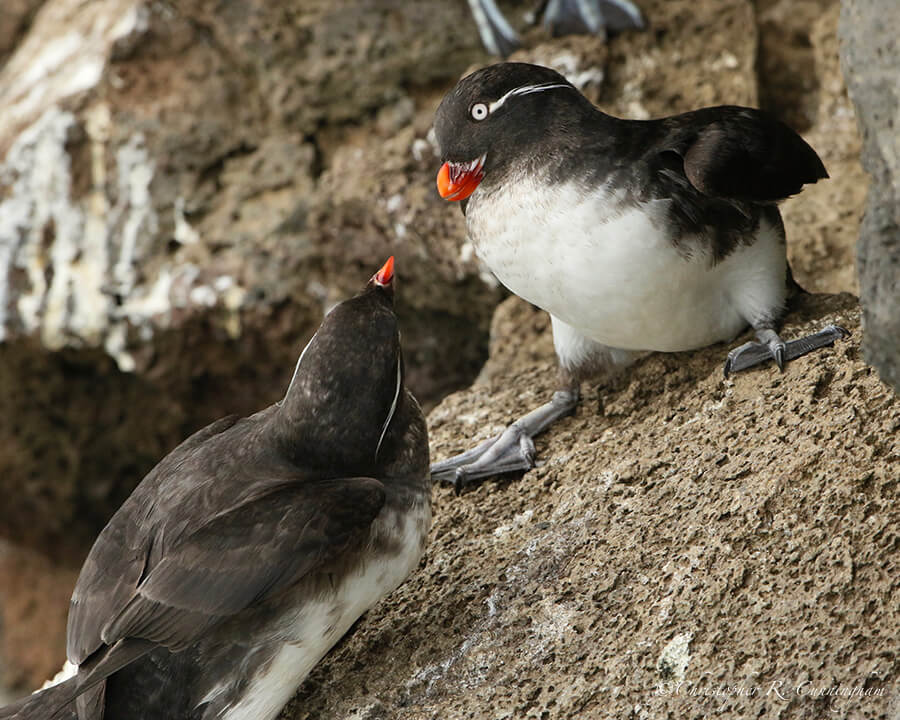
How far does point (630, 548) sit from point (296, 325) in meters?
3.41

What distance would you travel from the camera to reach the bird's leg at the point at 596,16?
5711 millimetres

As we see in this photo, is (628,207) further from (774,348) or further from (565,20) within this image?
(565,20)

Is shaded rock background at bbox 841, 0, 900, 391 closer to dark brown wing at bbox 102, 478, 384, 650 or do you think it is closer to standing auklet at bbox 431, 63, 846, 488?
standing auklet at bbox 431, 63, 846, 488

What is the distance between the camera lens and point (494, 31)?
232 inches

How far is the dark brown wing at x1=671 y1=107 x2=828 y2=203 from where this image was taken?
348 centimetres

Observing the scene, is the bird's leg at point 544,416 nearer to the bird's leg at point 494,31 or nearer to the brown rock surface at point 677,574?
the brown rock surface at point 677,574

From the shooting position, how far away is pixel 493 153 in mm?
3727

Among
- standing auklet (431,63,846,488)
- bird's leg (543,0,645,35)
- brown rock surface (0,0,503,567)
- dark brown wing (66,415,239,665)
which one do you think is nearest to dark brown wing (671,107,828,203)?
standing auklet (431,63,846,488)

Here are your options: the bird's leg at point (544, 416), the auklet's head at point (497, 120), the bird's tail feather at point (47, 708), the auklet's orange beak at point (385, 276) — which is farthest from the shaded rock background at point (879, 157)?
the bird's tail feather at point (47, 708)

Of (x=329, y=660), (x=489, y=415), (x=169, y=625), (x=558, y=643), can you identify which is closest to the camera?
(x=169, y=625)

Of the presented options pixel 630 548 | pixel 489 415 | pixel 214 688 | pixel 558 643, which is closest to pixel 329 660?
pixel 214 688

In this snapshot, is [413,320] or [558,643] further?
[413,320]

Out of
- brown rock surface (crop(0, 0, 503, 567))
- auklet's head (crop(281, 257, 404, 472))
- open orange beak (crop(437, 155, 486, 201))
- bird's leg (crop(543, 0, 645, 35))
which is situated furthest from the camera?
brown rock surface (crop(0, 0, 503, 567))

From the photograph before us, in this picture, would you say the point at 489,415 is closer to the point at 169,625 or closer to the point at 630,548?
the point at 630,548
